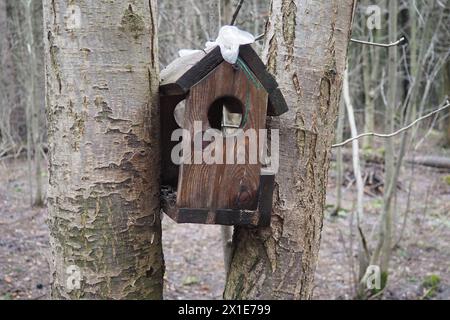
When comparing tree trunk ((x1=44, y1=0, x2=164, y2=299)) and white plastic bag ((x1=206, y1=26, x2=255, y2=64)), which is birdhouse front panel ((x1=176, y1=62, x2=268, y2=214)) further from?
tree trunk ((x1=44, y1=0, x2=164, y2=299))

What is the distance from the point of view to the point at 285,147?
1.75m

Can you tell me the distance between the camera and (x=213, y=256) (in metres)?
6.36

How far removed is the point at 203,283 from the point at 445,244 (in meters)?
3.63

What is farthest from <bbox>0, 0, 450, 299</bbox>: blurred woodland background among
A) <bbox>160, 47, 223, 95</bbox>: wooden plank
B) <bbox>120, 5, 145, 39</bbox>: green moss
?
<bbox>120, 5, 145, 39</bbox>: green moss

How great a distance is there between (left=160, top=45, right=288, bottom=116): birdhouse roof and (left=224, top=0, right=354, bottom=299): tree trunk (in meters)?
0.09

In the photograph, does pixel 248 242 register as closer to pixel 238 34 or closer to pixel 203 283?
pixel 238 34

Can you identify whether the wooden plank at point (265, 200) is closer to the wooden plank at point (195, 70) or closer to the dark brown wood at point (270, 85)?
the dark brown wood at point (270, 85)

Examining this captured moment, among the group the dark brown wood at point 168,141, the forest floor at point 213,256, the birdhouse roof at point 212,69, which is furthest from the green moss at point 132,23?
the forest floor at point 213,256

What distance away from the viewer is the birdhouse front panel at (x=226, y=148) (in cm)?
166

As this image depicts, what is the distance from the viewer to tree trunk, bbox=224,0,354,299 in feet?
5.72

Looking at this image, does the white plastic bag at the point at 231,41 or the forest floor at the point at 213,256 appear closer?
the white plastic bag at the point at 231,41

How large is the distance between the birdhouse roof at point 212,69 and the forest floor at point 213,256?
380 centimetres

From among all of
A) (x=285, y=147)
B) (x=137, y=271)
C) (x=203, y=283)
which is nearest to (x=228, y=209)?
(x=285, y=147)

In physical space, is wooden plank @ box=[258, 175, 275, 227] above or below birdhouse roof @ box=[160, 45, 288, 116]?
below
